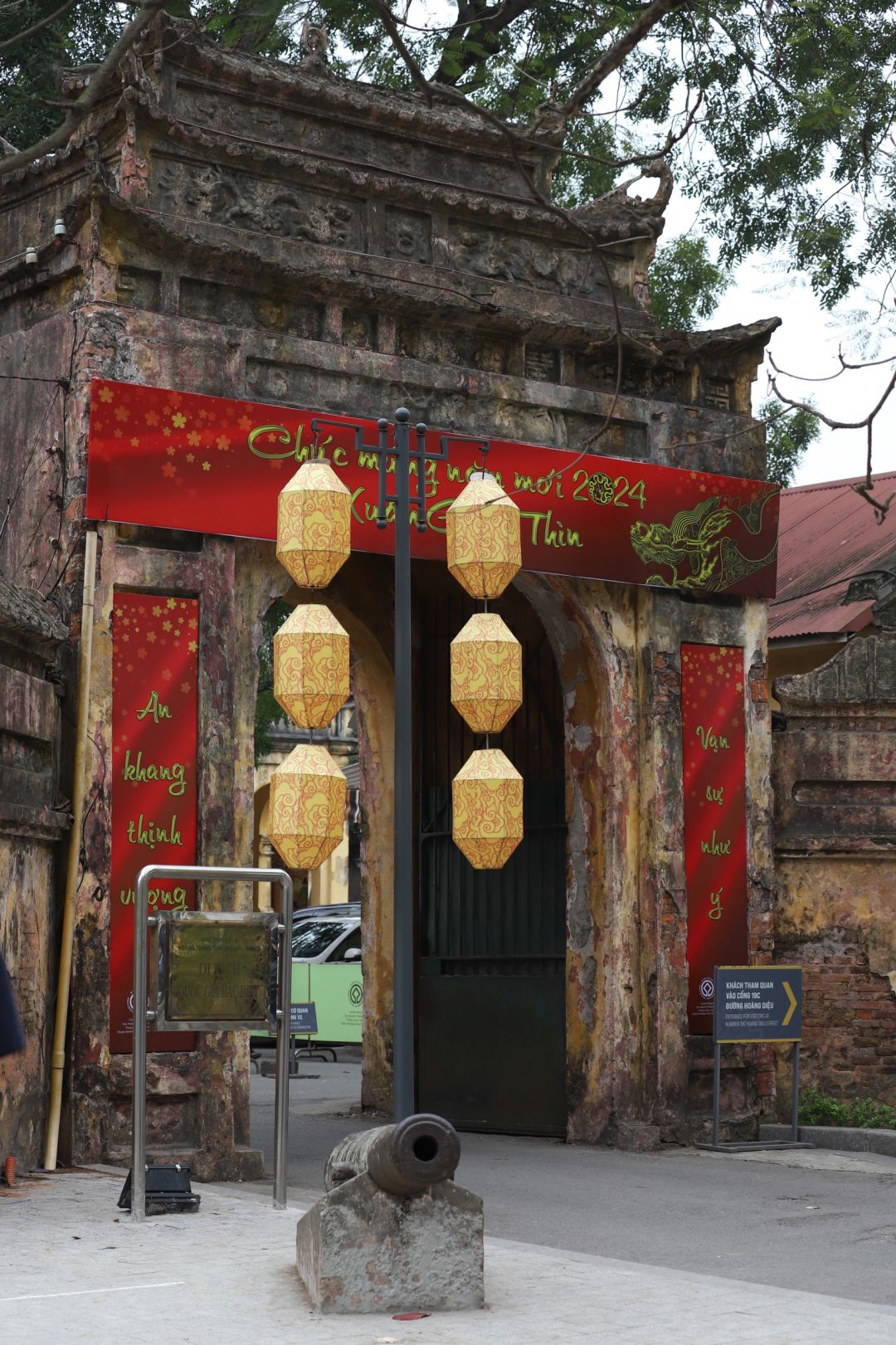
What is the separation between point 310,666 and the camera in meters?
10.5

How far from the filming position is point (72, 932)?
1089 centimetres

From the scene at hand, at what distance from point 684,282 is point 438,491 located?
33.2ft

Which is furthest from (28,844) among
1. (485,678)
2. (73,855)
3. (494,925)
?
(494,925)

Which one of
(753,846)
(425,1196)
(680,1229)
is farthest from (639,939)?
(425,1196)

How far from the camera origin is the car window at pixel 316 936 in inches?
863

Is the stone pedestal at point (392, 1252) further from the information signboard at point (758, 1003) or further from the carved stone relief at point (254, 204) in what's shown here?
the carved stone relief at point (254, 204)

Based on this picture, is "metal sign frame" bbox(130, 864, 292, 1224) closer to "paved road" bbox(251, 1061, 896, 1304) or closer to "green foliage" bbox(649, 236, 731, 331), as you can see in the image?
"paved road" bbox(251, 1061, 896, 1304)

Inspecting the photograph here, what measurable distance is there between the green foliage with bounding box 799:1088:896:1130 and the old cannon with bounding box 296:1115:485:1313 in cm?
724

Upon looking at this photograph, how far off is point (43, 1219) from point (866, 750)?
7.74 metres

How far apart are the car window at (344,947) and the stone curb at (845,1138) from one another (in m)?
9.10

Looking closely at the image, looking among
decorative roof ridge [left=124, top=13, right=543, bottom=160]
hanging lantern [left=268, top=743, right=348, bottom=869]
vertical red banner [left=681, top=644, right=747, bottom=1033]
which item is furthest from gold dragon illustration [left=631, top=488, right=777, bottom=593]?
hanging lantern [left=268, top=743, right=348, bottom=869]

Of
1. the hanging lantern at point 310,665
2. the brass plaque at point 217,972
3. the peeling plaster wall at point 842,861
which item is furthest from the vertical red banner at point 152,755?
the peeling plaster wall at point 842,861

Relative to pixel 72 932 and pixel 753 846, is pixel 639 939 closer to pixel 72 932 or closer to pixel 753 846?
pixel 753 846

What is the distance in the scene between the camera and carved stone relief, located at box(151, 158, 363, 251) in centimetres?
1195
